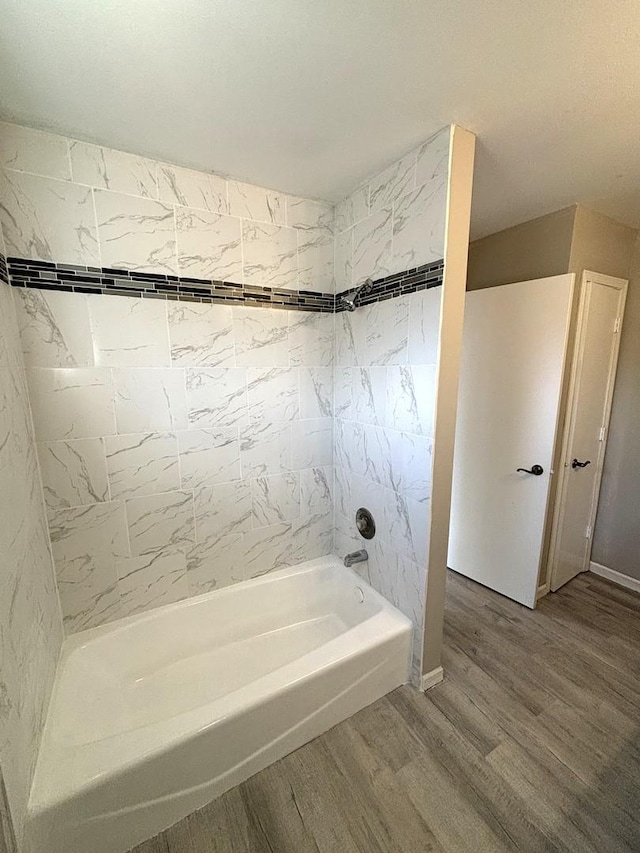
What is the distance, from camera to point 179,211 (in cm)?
160

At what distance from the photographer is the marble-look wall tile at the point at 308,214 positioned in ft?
6.08

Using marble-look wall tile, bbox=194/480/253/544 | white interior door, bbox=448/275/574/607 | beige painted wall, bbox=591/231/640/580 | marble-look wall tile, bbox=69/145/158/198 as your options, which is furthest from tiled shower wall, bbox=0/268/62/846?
beige painted wall, bbox=591/231/640/580

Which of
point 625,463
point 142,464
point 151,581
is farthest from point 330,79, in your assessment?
point 625,463

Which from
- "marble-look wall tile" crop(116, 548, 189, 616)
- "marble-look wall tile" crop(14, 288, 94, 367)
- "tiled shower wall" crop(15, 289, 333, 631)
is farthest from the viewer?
"marble-look wall tile" crop(116, 548, 189, 616)

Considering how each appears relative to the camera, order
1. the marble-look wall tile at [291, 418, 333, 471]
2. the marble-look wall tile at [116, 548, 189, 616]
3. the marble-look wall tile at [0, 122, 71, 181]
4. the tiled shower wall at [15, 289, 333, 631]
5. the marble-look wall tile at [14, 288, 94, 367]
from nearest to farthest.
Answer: the marble-look wall tile at [0, 122, 71, 181], the marble-look wall tile at [14, 288, 94, 367], the tiled shower wall at [15, 289, 333, 631], the marble-look wall tile at [116, 548, 189, 616], the marble-look wall tile at [291, 418, 333, 471]

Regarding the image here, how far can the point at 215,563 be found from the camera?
1.93 meters

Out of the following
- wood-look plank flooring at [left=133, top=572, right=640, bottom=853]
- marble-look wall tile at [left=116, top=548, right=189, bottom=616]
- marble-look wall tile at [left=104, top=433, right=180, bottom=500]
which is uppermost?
marble-look wall tile at [left=104, top=433, right=180, bottom=500]

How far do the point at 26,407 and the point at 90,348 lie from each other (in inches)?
13.4

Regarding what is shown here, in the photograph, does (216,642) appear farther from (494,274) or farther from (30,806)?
(494,274)

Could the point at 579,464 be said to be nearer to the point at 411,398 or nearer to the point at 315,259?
the point at 411,398

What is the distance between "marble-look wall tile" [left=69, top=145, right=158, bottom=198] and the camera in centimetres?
140

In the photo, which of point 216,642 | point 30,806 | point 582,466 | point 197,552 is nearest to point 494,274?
point 582,466

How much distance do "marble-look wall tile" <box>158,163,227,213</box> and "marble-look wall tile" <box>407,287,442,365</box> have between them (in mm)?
1050

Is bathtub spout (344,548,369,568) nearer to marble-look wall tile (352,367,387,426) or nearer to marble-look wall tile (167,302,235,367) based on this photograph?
marble-look wall tile (352,367,387,426)
